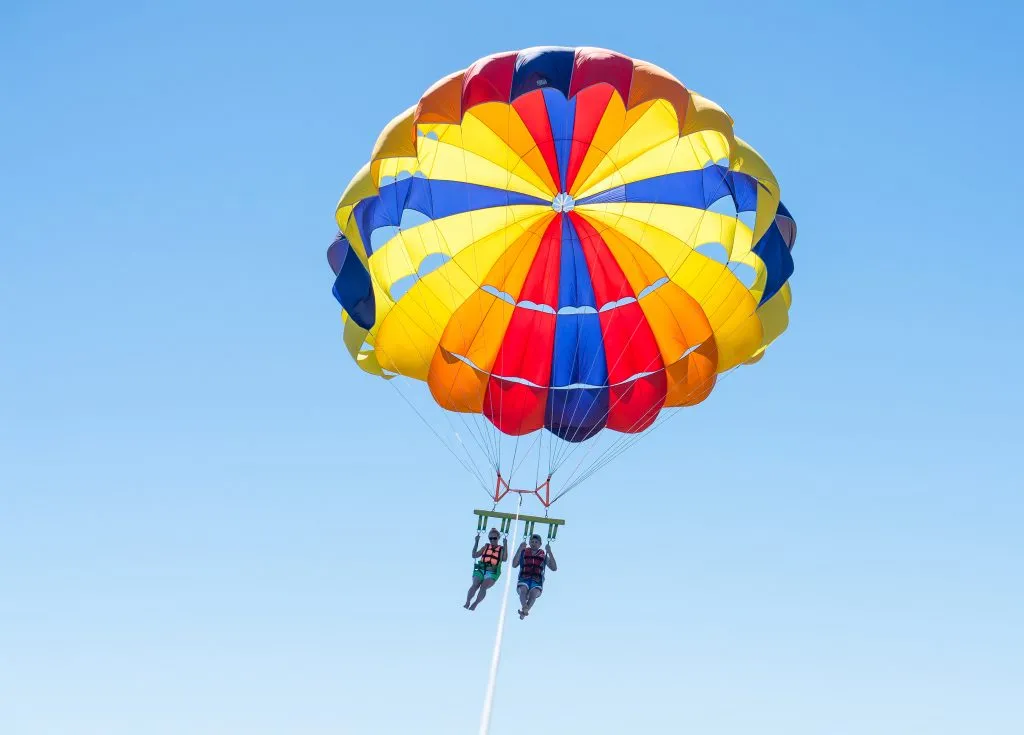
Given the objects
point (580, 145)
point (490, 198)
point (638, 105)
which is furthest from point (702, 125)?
point (490, 198)

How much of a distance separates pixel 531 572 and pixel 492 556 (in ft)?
1.66

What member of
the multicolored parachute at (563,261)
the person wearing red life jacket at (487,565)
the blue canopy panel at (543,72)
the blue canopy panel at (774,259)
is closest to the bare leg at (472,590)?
the person wearing red life jacket at (487,565)

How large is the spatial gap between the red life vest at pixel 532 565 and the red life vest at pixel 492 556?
0.94ft

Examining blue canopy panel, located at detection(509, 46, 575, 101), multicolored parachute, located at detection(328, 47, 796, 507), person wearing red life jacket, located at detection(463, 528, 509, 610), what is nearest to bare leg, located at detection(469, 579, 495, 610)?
person wearing red life jacket, located at detection(463, 528, 509, 610)

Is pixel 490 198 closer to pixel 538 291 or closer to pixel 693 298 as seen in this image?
pixel 538 291

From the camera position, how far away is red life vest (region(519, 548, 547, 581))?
15.2 m

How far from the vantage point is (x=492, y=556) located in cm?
1533

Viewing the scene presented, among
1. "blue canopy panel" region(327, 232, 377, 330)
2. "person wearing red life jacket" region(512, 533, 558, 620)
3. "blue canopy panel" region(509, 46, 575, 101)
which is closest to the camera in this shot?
"blue canopy panel" region(509, 46, 575, 101)

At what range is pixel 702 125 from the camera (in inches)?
571

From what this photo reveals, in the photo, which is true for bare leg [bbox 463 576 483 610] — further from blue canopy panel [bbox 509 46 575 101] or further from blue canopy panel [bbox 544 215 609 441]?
blue canopy panel [bbox 509 46 575 101]

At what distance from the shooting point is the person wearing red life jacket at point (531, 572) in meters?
15.2

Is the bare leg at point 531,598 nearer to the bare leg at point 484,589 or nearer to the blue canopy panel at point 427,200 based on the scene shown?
the bare leg at point 484,589

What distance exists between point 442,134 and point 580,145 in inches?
69.2

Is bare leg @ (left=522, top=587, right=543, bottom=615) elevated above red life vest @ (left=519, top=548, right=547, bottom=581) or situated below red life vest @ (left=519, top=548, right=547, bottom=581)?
below
